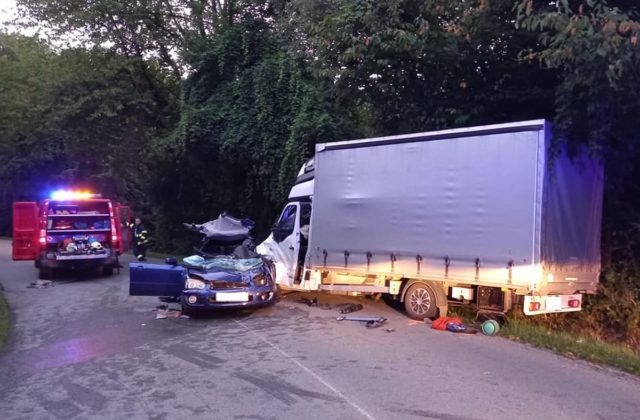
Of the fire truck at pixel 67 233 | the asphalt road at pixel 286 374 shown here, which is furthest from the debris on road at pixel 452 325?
the fire truck at pixel 67 233

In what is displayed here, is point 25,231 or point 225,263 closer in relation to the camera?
point 225,263

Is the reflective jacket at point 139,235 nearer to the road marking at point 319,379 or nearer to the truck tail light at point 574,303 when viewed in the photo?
the road marking at point 319,379

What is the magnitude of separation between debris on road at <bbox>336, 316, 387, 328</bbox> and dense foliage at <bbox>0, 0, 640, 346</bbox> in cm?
331

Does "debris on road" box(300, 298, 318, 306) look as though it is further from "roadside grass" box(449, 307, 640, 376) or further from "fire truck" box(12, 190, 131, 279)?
"fire truck" box(12, 190, 131, 279)

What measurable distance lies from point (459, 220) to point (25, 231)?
523 inches

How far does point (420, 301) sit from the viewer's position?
1041 cm

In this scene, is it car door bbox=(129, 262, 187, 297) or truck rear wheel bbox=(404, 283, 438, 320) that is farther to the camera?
car door bbox=(129, 262, 187, 297)

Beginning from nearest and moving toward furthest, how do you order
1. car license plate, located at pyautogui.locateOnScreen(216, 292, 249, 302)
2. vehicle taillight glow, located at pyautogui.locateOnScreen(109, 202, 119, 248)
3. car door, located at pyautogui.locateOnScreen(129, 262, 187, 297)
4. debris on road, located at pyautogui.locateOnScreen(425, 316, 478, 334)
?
1. debris on road, located at pyautogui.locateOnScreen(425, 316, 478, 334)
2. car license plate, located at pyautogui.locateOnScreen(216, 292, 249, 302)
3. car door, located at pyautogui.locateOnScreen(129, 262, 187, 297)
4. vehicle taillight glow, located at pyautogui.locateOnScreen(109, 202, 119, 248)

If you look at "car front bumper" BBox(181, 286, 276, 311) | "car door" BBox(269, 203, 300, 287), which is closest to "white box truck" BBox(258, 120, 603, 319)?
"car door" BBox(269, 203, 300, 287)

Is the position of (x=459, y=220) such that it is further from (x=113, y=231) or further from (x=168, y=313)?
(x=113, y=231)

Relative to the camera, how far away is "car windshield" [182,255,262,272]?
35.8 feet

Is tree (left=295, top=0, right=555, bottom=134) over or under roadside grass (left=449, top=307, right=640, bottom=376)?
over

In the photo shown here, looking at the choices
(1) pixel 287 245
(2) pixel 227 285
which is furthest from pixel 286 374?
(1) pixel 287 245

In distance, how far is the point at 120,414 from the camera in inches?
225
